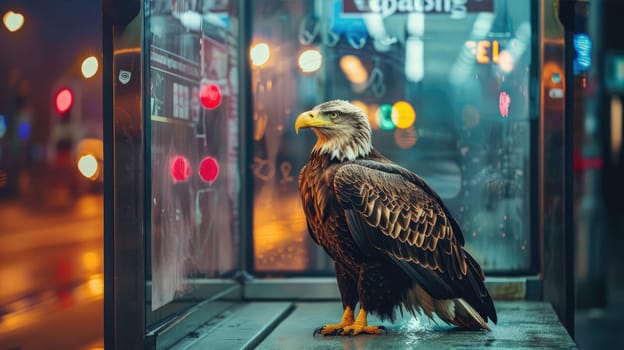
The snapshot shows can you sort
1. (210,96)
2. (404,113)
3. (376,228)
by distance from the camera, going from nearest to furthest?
(376,228), (210,96), (404,113)

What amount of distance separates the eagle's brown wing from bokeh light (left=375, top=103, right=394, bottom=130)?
1.96 m

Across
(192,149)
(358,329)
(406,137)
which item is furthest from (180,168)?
(406,137)

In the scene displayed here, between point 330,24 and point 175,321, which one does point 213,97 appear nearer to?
point 330,24

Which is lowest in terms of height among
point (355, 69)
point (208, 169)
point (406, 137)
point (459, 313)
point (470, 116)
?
point (459, 313)

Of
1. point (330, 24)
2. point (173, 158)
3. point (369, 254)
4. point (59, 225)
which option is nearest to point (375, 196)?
point (369, 254)

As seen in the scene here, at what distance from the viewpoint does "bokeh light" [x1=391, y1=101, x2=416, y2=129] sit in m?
8.41

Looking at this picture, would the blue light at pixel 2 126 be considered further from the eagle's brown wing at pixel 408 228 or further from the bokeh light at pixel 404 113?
the eagle's brown wing at pixel 408 228

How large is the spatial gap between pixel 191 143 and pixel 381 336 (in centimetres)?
178

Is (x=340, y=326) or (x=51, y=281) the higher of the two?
(x=340, y=326)

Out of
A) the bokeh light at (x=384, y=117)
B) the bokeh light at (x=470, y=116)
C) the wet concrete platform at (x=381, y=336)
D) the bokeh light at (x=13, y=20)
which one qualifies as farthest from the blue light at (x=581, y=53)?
the bokeh light at (x=13, y=20)

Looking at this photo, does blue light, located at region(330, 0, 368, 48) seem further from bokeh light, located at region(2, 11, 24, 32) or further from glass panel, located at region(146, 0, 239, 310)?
bokeh light, located at region(2, 11, 24, 32)

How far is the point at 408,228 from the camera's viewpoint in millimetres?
6367

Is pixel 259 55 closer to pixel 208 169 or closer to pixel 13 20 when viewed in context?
pixel 208 169

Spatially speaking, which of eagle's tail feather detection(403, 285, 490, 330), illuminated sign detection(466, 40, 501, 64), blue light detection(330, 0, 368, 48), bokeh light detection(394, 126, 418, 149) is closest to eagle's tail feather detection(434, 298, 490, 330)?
eagle's tail feather detection(403, 285, 490, 330)
